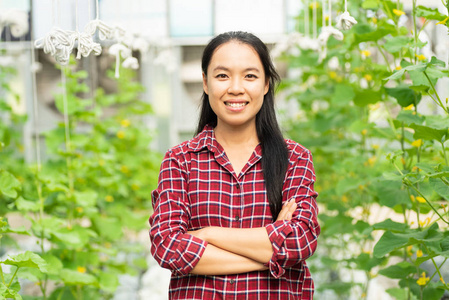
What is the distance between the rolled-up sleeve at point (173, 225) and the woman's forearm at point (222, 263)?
1 centimetres

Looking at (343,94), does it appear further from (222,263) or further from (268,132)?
(222,263)

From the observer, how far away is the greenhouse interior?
1.51m

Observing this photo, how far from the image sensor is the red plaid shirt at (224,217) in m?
1.27

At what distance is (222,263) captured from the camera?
127 cm

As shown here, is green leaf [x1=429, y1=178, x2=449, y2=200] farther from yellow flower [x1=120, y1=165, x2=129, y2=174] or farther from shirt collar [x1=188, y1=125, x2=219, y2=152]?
yellow flower [x1=120, y1=165, x2=129, y2=174]

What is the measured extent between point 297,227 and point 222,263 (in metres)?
0.17

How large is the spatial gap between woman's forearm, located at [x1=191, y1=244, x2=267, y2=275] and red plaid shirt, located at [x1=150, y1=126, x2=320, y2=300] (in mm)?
16

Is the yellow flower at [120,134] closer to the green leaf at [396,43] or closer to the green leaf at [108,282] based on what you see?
the green leaf at [108,282]

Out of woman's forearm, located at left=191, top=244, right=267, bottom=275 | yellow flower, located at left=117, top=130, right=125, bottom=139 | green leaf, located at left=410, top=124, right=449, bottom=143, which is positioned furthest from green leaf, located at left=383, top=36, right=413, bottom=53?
yellow flower, located at left=117, top=130, right=125, bottom=139

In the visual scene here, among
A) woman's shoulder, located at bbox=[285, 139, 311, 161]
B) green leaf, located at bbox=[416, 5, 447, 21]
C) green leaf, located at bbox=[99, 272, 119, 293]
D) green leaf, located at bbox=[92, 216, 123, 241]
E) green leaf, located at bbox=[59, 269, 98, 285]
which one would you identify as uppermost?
green leaf, located at bbox=[416, 5, 447, 21]

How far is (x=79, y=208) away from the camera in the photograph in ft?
7.79

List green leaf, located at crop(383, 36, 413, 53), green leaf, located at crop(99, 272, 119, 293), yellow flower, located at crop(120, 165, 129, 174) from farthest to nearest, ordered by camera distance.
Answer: yellow flower, located at crop(120, 165, 129, 174) → green leaf, located at crop(99, 272, 119, 293) → green leaf, located at crop(383, 36, 413, 53)

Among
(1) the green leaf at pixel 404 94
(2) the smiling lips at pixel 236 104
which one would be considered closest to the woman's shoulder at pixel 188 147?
(2) the smiling lips at pixel 236 104

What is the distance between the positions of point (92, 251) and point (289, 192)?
1181mm
